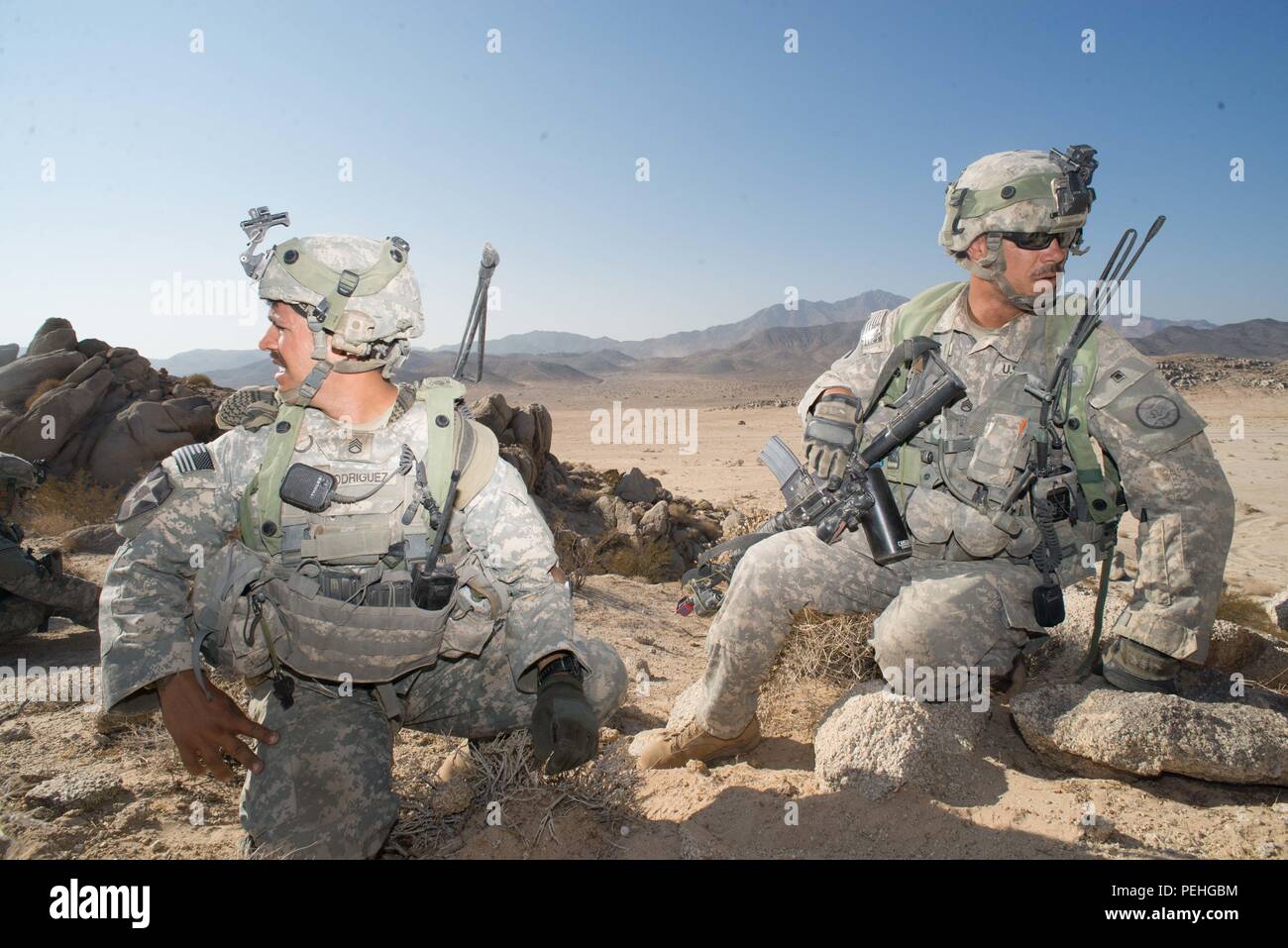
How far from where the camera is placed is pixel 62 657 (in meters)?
5.20

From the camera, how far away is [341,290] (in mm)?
2441

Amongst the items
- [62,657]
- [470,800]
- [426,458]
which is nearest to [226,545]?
[426,458]

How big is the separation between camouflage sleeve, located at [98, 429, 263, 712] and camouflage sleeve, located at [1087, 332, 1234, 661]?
11.0 feet

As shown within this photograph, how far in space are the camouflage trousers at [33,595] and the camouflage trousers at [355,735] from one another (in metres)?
3.62

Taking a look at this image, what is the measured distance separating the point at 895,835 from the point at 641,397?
156 ft

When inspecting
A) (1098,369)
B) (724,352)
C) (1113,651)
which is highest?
(724,352)

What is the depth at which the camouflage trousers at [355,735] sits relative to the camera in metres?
2.32

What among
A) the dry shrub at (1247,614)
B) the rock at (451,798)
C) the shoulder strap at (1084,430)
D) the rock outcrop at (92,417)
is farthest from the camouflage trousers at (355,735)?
the rock outcrop at (92,417)

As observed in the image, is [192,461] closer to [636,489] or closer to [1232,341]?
[636,489]

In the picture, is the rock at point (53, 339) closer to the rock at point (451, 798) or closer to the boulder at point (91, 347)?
the boulder at point (91, 347)

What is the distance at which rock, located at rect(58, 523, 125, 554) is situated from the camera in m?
7.40
